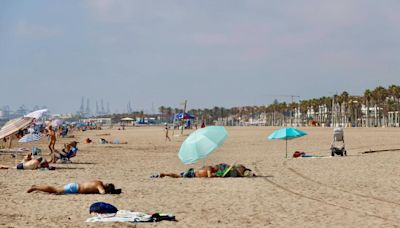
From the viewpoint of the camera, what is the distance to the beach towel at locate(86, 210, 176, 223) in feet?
26.3

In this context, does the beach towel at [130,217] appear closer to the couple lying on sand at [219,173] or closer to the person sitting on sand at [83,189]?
the person sitting on sand at [83,189]

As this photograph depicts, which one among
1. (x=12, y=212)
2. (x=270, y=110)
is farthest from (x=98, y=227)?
(x=270, y=110)

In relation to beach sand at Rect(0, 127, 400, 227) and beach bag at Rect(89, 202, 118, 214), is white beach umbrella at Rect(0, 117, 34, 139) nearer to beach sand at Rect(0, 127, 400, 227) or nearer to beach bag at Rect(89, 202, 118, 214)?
beach sand at Rect(0, 127, 400, 227)

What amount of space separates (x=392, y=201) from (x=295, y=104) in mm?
165006

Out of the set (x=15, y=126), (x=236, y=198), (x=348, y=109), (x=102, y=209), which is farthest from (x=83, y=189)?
(x=348, y=109)

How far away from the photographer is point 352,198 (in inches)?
401

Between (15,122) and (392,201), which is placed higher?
(15,122)

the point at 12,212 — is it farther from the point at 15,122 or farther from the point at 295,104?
the point at 295,104

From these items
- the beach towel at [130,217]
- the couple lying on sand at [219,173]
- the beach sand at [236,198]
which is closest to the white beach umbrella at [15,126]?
the beach sand at [236,198]

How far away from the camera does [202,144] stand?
44.0 ft

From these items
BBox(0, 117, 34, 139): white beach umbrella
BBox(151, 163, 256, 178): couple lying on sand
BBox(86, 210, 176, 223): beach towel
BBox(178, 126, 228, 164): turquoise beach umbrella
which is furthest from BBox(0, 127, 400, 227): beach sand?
BBox(0, 117, 34, 139): white beach umbrella

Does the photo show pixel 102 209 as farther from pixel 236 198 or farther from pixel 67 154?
pixel 67 154

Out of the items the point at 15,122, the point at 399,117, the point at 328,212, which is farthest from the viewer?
the point at 399,117

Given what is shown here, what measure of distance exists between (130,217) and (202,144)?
5.43 meters
